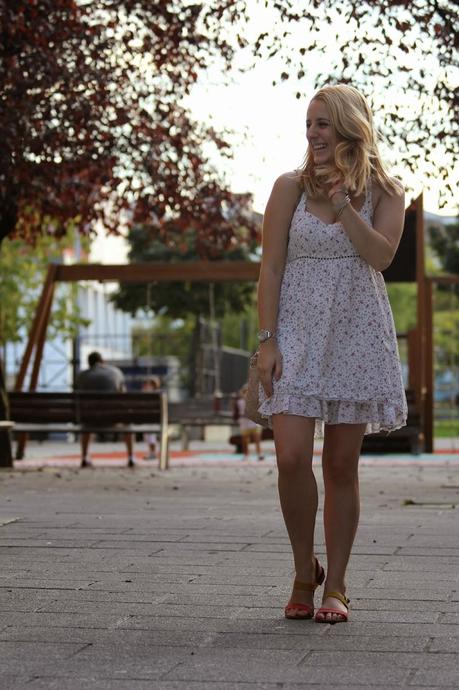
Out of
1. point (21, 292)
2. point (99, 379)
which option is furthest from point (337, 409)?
point (21, 292)

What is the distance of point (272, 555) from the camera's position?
23.2 feet

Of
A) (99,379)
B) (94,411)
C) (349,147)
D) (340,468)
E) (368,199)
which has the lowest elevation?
(94,411)

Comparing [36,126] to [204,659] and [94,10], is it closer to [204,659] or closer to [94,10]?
[94,10]

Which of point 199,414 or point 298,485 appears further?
point 199,414

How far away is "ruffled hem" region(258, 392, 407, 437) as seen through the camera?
5172 millimetres

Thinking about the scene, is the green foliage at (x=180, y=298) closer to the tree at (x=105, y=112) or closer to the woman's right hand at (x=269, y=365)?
the tree at (x=105, y=112)

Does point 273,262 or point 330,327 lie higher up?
point 273,262

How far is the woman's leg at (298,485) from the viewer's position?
5168mm

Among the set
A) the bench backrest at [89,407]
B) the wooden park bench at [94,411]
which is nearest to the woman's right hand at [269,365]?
the wooden park bench at [94,411]

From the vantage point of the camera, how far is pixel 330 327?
5.26 meters

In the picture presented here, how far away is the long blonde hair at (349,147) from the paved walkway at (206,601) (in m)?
1.55

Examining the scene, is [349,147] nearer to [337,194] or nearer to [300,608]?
[337,194]

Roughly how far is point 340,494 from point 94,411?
12039mm

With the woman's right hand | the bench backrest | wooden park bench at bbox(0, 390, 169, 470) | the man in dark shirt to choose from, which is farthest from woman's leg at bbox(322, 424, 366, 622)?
the man in dark shirt
